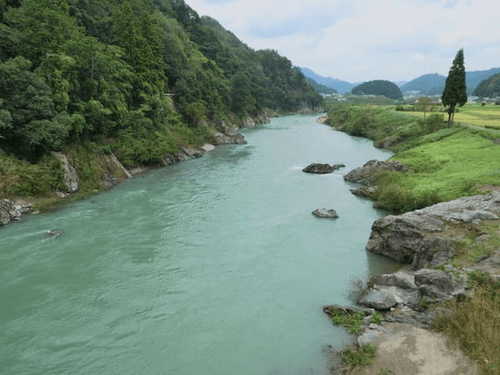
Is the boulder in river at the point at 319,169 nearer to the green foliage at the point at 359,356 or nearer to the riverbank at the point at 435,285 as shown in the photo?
the riverbank at the point at 435,285

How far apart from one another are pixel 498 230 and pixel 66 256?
20.0 m

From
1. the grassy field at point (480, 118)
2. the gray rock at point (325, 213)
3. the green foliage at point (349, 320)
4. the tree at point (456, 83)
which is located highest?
the tree at point (456, 83)

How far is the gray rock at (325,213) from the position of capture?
22.8 m

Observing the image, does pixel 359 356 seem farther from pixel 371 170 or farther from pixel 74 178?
pixel 74 178

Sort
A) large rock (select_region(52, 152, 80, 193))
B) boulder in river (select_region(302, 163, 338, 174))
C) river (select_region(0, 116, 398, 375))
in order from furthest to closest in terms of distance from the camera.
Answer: boulder in river (select_region(302, 163, 338, 174)) → large rock (select_region(52, 152, 80, 193)) → river (select_region(0, 116, 398, 375))

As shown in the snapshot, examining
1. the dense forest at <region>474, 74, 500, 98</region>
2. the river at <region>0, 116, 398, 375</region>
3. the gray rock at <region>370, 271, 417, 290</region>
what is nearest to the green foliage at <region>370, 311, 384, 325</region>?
the river at <region>0, 116, 398, 375</region>

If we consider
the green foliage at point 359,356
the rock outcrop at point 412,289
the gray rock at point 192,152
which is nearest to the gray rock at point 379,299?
the rock outcrop at point 412,289

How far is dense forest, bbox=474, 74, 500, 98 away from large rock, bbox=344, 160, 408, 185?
151 m

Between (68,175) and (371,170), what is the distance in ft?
84.8

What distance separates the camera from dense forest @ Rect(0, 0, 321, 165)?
24.2 m

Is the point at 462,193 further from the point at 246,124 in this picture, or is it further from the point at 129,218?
the point at 246,124

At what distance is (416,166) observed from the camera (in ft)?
100

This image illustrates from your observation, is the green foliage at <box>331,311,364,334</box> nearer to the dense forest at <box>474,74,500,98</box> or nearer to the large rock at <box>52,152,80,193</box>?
the large rock at <box>52,152,80,193</box>

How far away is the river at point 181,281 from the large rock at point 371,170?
3.72 m
